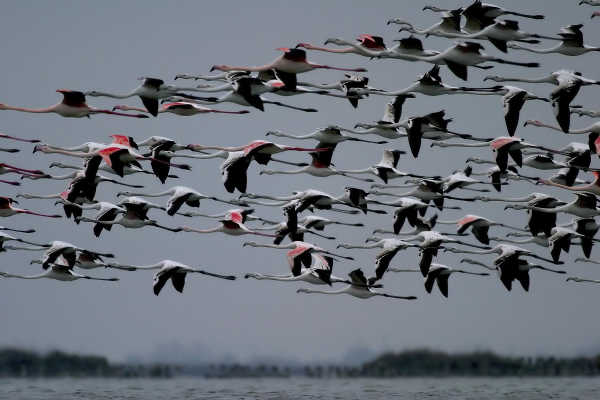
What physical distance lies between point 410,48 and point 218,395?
18.9 meters

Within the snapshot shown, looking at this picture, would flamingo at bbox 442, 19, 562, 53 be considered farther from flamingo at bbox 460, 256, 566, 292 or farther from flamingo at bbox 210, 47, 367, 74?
flamingo at bbox 460, 256, 566, 292

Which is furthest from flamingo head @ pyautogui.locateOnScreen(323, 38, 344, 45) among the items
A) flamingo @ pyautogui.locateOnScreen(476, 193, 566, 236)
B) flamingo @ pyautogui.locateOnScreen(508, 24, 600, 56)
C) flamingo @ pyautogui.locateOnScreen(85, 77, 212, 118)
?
flamingo @ pyautogui.locateOnScreen(476, 193, 566, 236)

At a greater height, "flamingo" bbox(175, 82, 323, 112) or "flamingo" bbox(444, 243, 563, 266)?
"flamingo" bbox(175, 82, 323, 112)

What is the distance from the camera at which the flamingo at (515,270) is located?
103 feet

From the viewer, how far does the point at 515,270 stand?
31500mm

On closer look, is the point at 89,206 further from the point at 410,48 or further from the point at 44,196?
the point at 410,48

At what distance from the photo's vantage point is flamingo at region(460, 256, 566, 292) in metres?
31.2

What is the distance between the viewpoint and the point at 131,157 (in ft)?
91.8

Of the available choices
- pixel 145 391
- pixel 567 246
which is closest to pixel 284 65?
pixel 567 246

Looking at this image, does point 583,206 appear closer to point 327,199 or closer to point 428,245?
point 428,245

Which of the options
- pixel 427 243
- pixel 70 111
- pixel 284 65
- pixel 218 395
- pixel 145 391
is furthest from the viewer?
pixel 145 391

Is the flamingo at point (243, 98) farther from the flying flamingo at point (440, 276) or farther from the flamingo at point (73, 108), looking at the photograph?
the flying flamingo at point (440, 276)

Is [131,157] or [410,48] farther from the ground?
[410,48]

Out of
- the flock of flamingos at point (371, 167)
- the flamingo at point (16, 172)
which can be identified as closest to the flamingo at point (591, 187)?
the flock of flamingos at point (371, 167)
